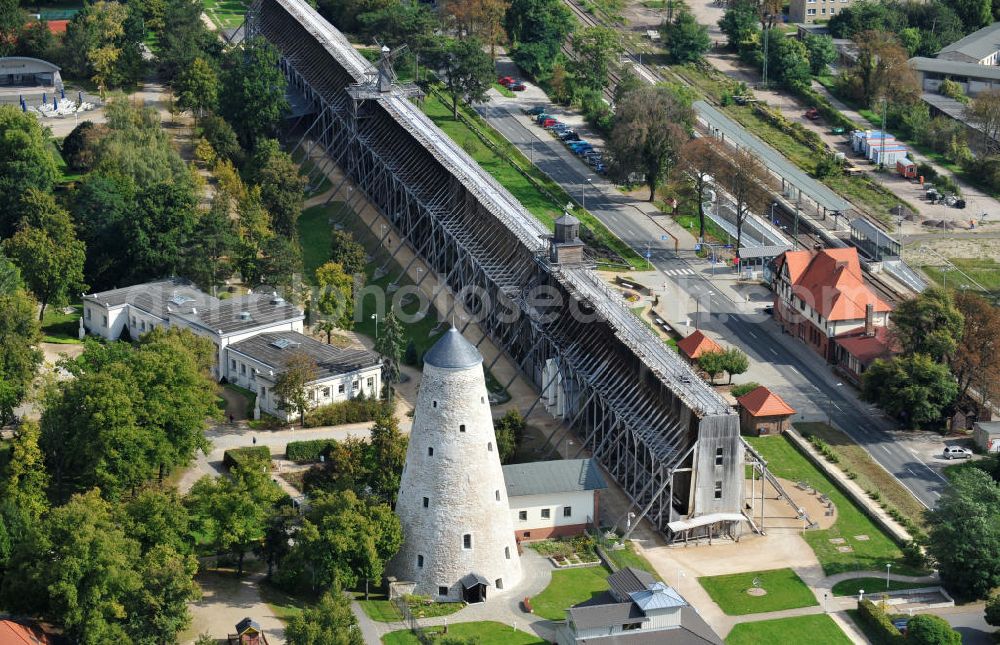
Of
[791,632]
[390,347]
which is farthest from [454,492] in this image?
[390,347]

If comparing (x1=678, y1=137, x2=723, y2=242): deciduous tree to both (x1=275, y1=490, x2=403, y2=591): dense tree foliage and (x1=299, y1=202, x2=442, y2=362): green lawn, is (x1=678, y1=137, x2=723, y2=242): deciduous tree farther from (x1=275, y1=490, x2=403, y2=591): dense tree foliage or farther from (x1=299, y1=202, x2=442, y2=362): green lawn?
(x1=275, y1=490, x2=403, y2=591): dense tree foliage

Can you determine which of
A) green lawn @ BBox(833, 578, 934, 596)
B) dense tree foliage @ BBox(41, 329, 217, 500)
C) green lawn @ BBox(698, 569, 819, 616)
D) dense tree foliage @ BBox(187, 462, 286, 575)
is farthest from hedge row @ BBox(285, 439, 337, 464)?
green lawn @ BBox(833, 578, 934, 596)

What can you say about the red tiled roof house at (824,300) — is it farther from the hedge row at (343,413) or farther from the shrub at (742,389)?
the hedge row at (343,413)

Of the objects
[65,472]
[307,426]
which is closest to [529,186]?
[307,426]

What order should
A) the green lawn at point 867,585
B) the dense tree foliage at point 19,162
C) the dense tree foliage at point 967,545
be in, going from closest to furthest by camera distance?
the dense tree foliage at point 967,545 < the green lawn at point 867,585 < the dense tree foliage at point 19,162

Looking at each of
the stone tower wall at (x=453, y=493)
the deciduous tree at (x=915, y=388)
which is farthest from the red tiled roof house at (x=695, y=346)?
the stone tower wall at (x=453, y=493)

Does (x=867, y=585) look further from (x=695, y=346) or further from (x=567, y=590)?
(x=695, y=346)

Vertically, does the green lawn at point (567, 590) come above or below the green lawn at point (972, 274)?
above
